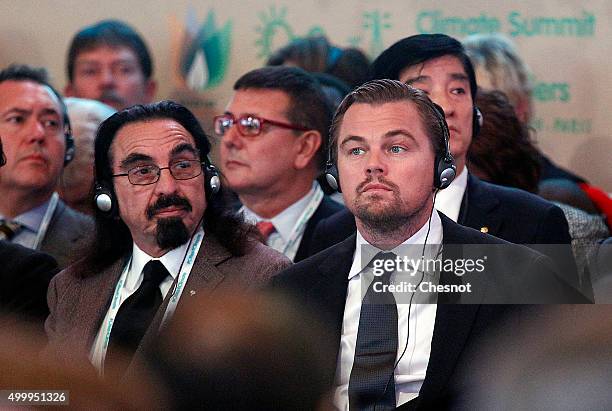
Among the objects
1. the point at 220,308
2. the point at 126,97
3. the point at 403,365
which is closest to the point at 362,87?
the point at 403,365

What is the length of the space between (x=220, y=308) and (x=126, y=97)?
2.81 m

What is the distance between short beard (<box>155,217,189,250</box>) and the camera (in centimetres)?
204

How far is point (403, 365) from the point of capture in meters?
1.66

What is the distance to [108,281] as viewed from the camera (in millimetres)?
2072

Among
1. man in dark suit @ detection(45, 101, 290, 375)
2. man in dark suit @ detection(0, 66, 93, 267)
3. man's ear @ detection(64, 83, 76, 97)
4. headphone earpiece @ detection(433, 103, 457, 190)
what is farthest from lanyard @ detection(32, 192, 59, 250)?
headphone earpiece @ detection(433, 103, 457, 190)

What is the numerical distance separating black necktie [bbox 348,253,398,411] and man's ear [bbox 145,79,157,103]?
2.18 m

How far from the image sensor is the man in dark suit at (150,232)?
2.00 meters

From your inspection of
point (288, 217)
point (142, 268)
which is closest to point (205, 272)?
point (142, 268)

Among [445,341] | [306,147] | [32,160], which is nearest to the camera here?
[445,341]

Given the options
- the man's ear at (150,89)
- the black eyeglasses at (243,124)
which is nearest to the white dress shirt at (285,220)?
the black eyeglasses at (243,124)

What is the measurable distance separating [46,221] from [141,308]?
772 millimetres

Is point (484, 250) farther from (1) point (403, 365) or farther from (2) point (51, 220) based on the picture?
(2) point (51, 220)

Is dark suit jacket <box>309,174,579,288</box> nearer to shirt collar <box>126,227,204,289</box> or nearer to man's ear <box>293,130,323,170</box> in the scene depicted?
shirt collar <box>126,227,204,289</box>

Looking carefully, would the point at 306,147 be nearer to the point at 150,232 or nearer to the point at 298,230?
the point at 298,230
